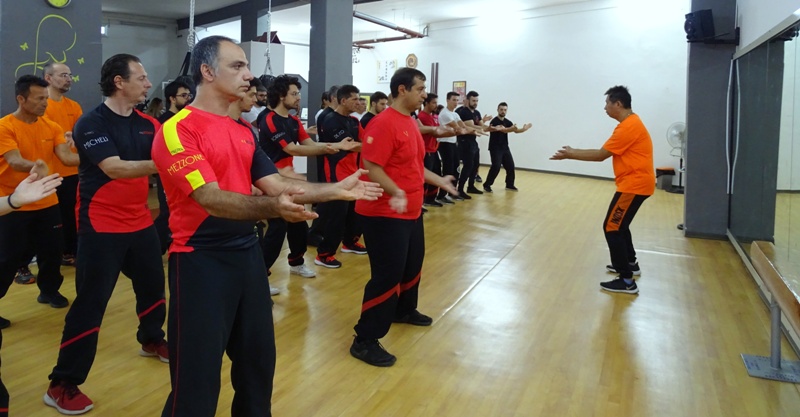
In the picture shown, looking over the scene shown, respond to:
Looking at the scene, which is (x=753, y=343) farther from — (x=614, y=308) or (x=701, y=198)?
(x=701, y=198)

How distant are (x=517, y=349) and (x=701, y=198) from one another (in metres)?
4.38

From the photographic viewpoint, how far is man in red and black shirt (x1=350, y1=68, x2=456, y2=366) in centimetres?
322

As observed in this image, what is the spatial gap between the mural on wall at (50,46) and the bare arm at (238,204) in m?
3.98

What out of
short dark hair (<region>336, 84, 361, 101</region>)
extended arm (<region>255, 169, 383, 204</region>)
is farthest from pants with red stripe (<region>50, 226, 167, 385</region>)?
short dark hair (<region>336, 84, 361, 101</region>)

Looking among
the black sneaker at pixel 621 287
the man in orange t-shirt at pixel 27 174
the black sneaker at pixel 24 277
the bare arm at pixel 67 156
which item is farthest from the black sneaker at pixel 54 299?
the black sneaker at pixel 621 287

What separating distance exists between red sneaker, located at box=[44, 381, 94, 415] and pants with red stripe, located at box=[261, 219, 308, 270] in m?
1.57

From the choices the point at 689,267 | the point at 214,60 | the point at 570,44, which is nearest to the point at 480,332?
the point at 214,60

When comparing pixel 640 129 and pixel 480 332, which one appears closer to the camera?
pixel 480 332

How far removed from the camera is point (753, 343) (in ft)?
12.0

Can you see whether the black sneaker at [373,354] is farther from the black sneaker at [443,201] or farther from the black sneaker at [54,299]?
the black sneaker at [443,201]

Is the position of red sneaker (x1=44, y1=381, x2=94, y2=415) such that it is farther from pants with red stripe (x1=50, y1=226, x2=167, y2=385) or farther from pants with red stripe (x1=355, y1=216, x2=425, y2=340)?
pants with red stripe (x1=355, y1=216, x2=425, y2=340)

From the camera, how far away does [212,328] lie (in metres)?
1.88

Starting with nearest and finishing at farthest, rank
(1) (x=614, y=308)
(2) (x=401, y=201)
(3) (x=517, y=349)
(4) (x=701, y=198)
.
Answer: (2) (x=401, y=201) < (3) (x=517, y=349) < (1) (x=614, y=308) < (4) (x=701, y=198)

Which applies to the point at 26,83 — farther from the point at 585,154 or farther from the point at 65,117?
the point at 585,154
